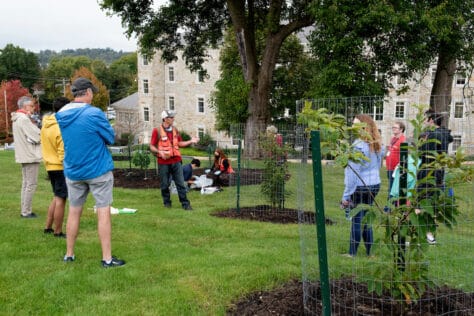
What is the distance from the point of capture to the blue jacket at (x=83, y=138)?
500cm

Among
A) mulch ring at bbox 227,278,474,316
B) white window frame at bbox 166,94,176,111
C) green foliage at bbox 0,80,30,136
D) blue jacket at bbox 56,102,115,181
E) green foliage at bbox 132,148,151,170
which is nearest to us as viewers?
mulch ring at bbox 227,278,474,316

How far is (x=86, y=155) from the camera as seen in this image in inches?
197

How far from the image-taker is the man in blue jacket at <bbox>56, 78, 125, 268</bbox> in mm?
5000

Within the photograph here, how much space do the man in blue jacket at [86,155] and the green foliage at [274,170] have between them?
4.12m

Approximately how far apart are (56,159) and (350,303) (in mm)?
4336

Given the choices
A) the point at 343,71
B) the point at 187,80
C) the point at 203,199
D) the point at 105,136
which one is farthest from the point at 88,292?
the point at 187,80

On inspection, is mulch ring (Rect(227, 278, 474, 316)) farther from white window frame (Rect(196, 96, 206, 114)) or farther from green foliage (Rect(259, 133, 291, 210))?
white window frame (Rect(196, 96, 206, 114))

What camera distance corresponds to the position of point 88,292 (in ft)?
14.9

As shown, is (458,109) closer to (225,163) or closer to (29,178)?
(29,178)

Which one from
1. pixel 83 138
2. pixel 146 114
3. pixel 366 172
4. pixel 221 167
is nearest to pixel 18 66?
pixel 146 114

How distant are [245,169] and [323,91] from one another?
7.74m

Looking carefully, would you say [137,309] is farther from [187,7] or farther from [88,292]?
[187,7]

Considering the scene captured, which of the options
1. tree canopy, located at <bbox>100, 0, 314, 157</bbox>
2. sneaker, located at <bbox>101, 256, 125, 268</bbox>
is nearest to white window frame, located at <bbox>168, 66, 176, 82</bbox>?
tree canopy, located at <bbox>100, 0, 314, 157</bbox>

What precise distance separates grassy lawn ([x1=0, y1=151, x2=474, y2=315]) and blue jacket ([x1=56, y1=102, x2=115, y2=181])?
110 cm
